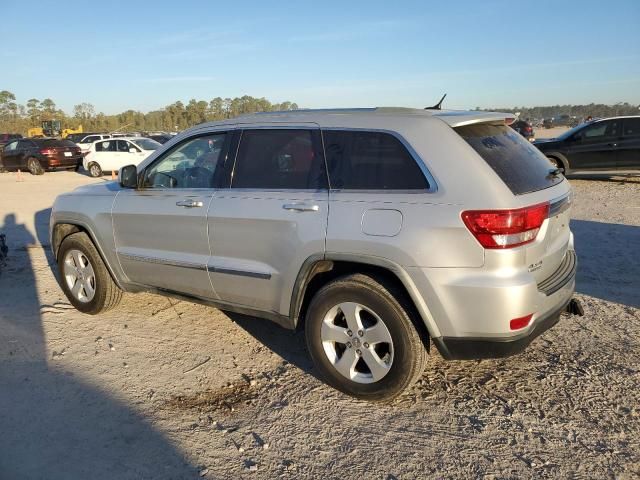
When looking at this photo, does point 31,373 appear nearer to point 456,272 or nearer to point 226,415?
point 226,415

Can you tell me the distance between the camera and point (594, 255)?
6.15 meters

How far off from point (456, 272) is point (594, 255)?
4.21 meters

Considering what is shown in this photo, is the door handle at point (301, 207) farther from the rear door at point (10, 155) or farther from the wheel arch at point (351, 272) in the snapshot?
the rear door at point (10, 155)

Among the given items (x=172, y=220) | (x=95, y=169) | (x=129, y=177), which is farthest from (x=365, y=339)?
(x=95, y=169)

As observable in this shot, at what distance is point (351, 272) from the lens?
327 centimetres

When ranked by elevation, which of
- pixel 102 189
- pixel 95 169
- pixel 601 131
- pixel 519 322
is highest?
pixel 601 131

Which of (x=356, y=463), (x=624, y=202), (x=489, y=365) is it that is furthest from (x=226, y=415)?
(x=624, y=202)

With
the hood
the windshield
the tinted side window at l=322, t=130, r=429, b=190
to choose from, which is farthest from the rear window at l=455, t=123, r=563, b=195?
the windshield

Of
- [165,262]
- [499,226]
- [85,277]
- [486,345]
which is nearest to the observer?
[499,226]

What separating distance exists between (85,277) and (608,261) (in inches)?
225

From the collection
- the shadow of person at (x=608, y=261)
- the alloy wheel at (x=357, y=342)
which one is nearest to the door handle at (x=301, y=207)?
the alloy wheel at (x=357, y=342)

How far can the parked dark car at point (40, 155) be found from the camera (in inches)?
872

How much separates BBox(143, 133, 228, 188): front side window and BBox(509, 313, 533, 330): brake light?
2.34 meters

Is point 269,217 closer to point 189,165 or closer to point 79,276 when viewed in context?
point 189,165
